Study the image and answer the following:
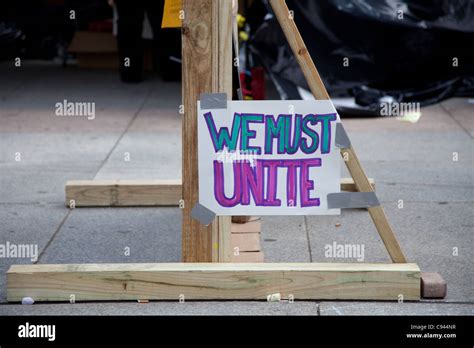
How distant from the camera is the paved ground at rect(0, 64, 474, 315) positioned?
4.99 metres

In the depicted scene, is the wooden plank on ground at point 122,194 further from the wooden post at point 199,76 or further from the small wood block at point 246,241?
the wooden post at point 199,76

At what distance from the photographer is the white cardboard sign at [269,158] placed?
476cm

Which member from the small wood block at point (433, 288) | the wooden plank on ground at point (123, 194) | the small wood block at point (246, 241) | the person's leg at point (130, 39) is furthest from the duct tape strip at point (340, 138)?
the person's leg at point (130, 39)

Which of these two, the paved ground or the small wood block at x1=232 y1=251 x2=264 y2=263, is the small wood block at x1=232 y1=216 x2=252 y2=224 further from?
the small wood block at x1=232 y1=251 x2=264 y2=263

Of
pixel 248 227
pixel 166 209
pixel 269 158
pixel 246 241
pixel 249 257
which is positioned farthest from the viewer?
pixel 166 209

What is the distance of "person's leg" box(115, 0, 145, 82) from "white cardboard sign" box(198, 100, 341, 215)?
23.2ft

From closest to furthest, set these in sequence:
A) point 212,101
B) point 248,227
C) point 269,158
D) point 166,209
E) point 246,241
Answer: point 212,101
point 269,158
point 246,241
point 248,227
point 166,209

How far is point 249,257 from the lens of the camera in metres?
5.31

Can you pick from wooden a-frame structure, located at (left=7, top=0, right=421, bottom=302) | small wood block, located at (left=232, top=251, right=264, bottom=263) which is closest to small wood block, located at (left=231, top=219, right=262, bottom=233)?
small wood block, located at (left=232, top=251, right=264, bottom=263)

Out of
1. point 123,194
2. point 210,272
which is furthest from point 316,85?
point 123,194

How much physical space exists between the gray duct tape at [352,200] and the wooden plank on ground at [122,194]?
6.54ft

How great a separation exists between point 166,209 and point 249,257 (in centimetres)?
142

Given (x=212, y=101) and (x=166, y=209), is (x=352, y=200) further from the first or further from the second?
(x=166, y=209)
